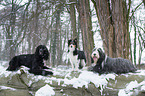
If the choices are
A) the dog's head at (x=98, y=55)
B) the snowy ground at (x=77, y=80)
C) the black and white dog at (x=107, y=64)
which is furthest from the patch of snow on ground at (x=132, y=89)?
the dog's head at (x=98, y=55)

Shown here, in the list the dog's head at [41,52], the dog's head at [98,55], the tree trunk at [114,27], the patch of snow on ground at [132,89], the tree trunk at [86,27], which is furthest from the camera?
the tree trunk at [86,27]

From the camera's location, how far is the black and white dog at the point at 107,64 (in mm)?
4691

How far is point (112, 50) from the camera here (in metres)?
6.78

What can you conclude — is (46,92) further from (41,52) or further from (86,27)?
(86,27)

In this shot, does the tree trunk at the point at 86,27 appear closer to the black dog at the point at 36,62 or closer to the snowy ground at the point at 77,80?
the snowy ground at the point at 77,80

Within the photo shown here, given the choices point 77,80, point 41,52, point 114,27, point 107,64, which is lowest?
point 77,80

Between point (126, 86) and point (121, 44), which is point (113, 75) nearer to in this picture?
point (126, 86)

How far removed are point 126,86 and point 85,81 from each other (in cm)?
126

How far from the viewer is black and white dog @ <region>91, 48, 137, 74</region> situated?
4.69 metres

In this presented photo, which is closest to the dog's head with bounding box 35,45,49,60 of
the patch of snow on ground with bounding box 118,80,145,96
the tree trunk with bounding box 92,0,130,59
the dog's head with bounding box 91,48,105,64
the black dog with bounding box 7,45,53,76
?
the black dog with bounding box 7,45,53,76

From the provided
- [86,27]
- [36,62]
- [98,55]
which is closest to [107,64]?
[98,55]

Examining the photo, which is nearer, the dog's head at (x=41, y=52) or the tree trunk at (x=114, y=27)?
the dog's head at (x=41, y=52)

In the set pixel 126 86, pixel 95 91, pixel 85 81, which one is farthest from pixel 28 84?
pixel 126 86

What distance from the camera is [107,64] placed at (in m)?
4.84
